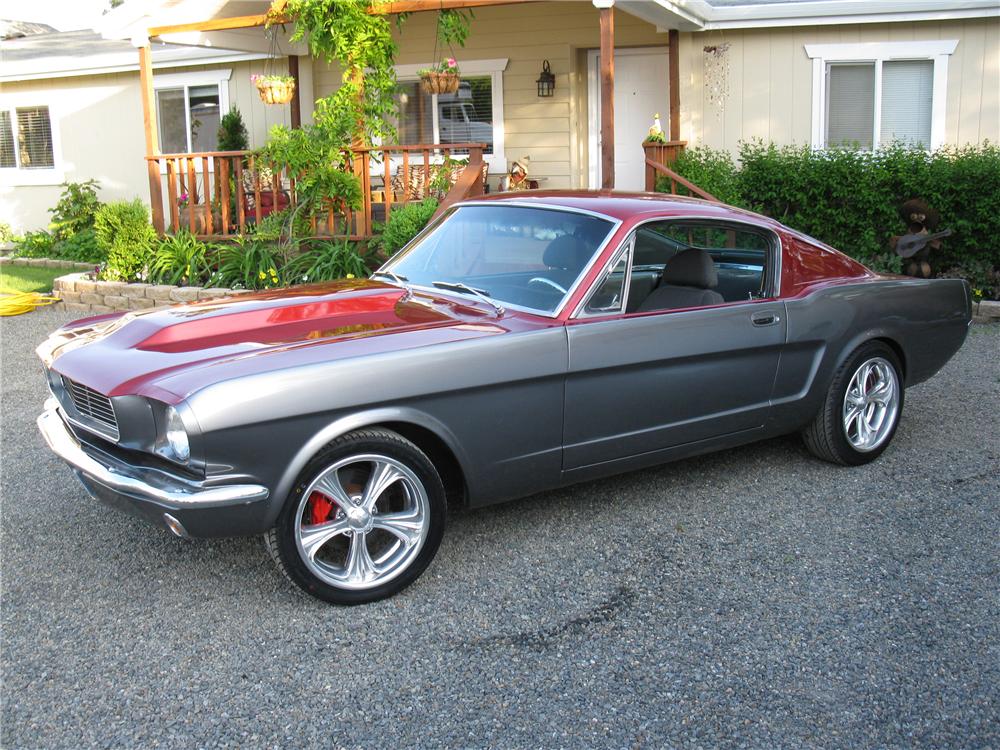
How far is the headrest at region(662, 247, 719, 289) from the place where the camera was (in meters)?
5.00

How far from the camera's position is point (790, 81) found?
493 inches

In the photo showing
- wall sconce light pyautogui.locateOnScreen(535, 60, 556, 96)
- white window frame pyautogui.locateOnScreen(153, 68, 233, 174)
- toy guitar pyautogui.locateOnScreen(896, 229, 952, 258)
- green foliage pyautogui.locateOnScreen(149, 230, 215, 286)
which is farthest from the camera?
white window frame pyautogui.locateOnScreen(153, 68, 233, 174)

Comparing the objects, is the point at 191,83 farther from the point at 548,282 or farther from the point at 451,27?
the point at 548,282

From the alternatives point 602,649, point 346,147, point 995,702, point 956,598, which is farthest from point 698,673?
point 346,147

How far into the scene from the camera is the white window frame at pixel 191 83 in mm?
15609

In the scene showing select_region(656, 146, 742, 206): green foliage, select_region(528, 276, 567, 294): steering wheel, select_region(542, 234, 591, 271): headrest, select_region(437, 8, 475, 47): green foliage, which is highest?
select_region(437, 8, 475, 47): green foliage

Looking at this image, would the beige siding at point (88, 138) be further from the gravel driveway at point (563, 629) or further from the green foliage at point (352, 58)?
the gravel driveway at point (563, 629)

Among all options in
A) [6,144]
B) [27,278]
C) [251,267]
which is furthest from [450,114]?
[6,144]

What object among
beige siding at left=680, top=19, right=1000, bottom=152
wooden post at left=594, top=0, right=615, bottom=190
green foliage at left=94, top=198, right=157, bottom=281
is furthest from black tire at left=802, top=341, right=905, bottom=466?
green foliage at left=94, top=198, right=157, bottom=281

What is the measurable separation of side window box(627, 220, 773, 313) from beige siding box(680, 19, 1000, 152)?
7.67 m

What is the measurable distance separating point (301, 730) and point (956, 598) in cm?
252

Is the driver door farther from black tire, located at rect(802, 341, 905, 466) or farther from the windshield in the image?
black tire, located at rect(802, 341, 905, 466)

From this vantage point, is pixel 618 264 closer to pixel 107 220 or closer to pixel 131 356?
pixel 131 356

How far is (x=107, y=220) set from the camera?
11.6 meters
